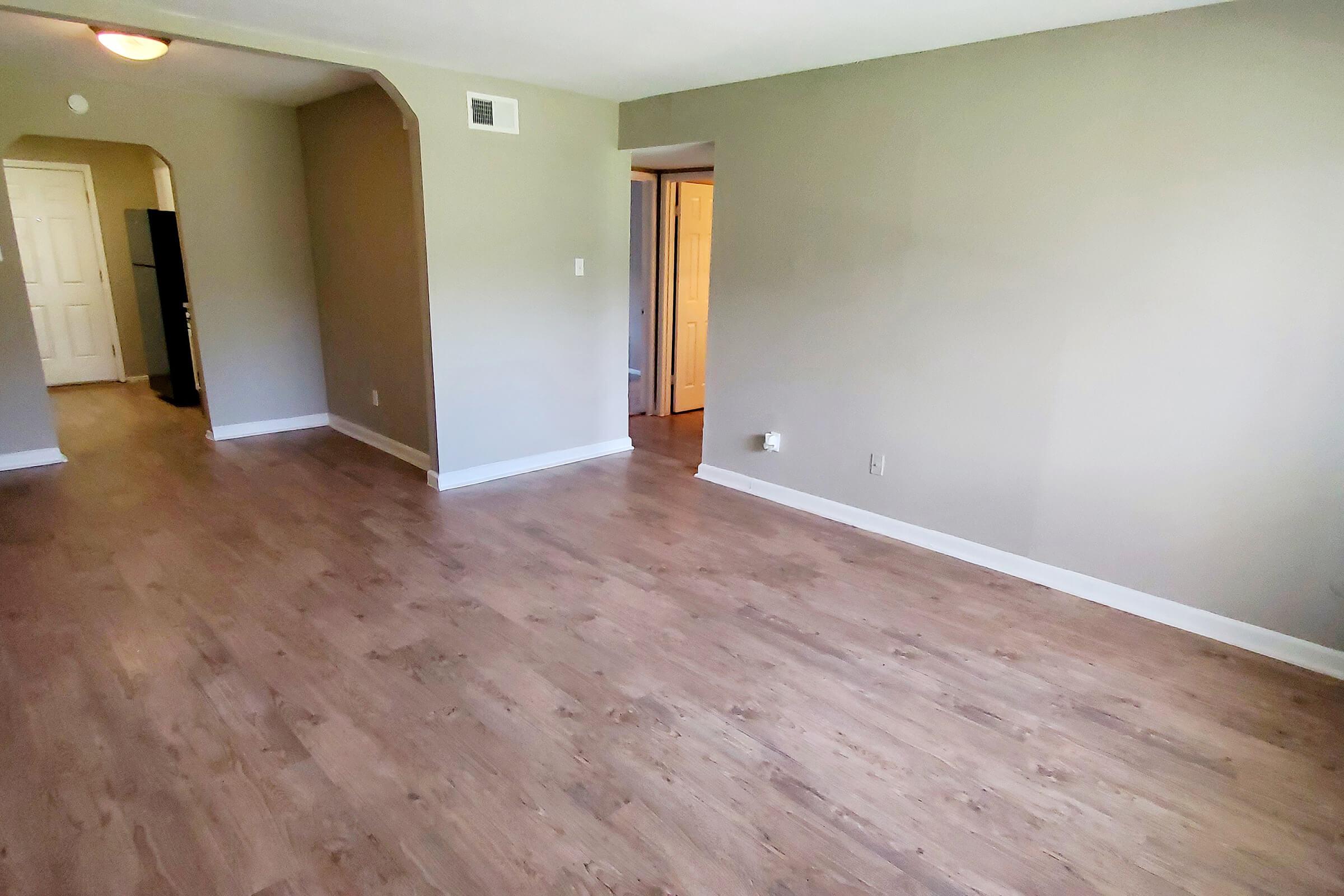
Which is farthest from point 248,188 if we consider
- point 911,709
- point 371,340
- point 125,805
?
point 911,709

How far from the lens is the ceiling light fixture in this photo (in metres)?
3.25

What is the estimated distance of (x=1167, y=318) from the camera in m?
2.84

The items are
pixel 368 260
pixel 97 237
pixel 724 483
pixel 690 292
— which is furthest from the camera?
pixel 97 237

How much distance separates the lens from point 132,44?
3.33 meters

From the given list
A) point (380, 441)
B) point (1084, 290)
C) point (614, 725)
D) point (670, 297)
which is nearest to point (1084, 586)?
point (1084, 290)

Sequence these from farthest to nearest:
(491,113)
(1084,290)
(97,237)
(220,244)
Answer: (97,237), (220,244), (491,113), (1084,290)

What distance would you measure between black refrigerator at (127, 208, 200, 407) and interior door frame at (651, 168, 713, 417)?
13.1ft

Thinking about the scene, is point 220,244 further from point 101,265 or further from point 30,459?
point 101,265

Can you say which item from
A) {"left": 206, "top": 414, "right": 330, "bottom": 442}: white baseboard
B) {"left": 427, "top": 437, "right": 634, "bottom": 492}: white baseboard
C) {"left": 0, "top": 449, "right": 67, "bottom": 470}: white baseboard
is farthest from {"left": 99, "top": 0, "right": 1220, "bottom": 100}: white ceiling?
{"left": 0, "top": 449, "right": 67, "bottom": 470}: white baseboard

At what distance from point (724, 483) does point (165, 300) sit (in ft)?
17.5

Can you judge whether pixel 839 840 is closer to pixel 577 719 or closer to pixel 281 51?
pixel 577 719

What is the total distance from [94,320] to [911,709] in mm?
8503

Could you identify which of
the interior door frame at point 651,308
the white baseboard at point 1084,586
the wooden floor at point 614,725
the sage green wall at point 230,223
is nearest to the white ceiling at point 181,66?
the sage green wall at point 230,223

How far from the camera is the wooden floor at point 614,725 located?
70.6 inches
